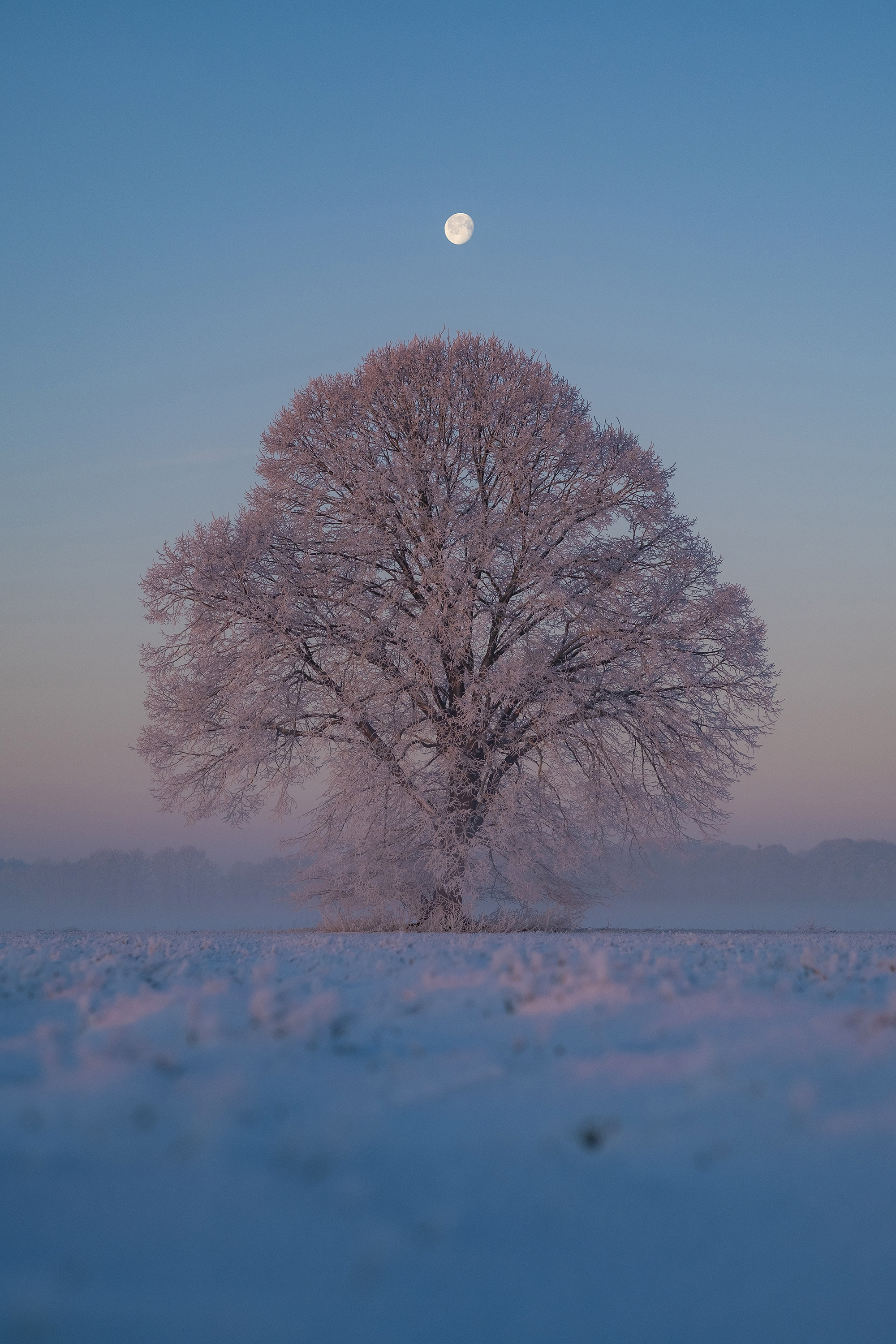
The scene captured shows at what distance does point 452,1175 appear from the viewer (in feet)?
5.93

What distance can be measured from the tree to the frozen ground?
34.6 ft

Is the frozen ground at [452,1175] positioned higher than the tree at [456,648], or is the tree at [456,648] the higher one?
the tree at [456,648]

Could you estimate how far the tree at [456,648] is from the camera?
13719mm

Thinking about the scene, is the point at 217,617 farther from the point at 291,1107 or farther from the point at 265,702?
the point at 291,1107

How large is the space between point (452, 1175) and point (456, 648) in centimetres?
1209

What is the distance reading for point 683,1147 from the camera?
1.93m

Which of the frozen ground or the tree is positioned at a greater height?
the tree

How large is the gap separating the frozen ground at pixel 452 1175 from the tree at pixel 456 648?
10557 mm

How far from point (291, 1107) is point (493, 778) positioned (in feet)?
39.1

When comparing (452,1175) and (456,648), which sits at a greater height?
(456,648)

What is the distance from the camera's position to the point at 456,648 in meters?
13.8

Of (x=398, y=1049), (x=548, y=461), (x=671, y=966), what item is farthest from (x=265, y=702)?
(x=398, y=1049)

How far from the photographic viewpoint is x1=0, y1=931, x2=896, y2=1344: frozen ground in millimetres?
1479

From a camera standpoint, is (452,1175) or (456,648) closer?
(452,1175)
